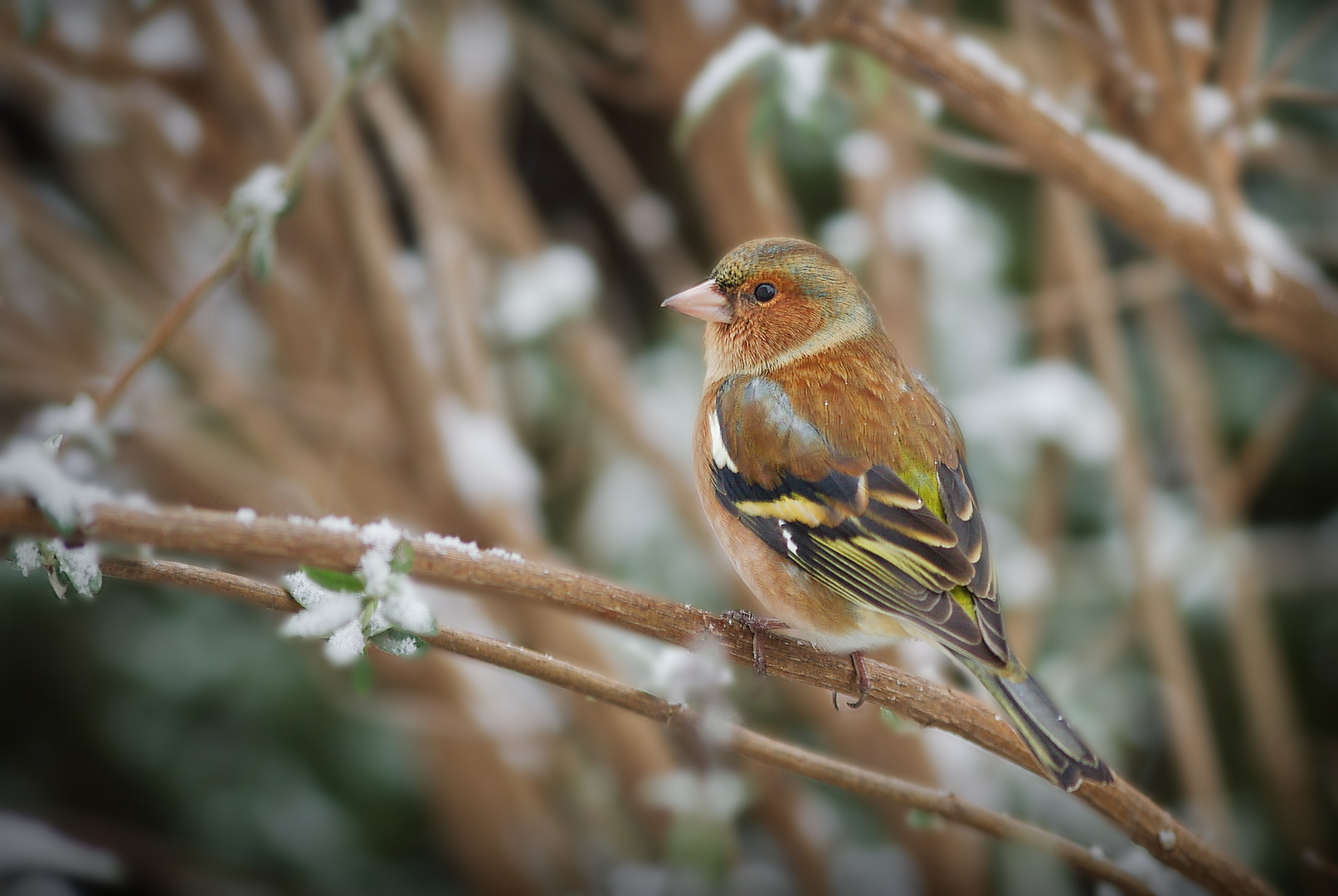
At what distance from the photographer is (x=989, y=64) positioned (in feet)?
6.13

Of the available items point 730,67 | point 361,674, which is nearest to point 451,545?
point 361,674

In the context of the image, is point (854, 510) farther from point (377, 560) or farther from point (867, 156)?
point (867, 156)

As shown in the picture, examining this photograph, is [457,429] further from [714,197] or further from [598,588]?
[598,588]

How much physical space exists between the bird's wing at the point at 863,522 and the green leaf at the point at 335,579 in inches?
34.5

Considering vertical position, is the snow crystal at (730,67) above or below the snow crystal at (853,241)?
below

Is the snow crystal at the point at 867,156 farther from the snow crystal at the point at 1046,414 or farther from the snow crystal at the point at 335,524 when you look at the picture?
the snow crystal at the point at 335,524

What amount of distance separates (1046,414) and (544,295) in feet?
5.08

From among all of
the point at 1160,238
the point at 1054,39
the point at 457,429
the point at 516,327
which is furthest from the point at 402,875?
Answer: the point at 1054,39

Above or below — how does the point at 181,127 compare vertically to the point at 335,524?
above

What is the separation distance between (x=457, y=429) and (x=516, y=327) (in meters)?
0.36

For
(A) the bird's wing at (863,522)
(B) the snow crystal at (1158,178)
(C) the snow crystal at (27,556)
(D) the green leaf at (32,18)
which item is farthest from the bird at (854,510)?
(D) the green leaf at (32,18)

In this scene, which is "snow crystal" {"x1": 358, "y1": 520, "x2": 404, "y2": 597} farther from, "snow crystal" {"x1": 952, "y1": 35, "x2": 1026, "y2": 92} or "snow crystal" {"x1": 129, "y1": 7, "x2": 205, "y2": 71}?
"snow crystal" {"x1": 129, "y1": 7, "x2": 205, "y2": 71}

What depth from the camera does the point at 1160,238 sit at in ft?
6.26

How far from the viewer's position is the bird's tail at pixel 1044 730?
1494mm
